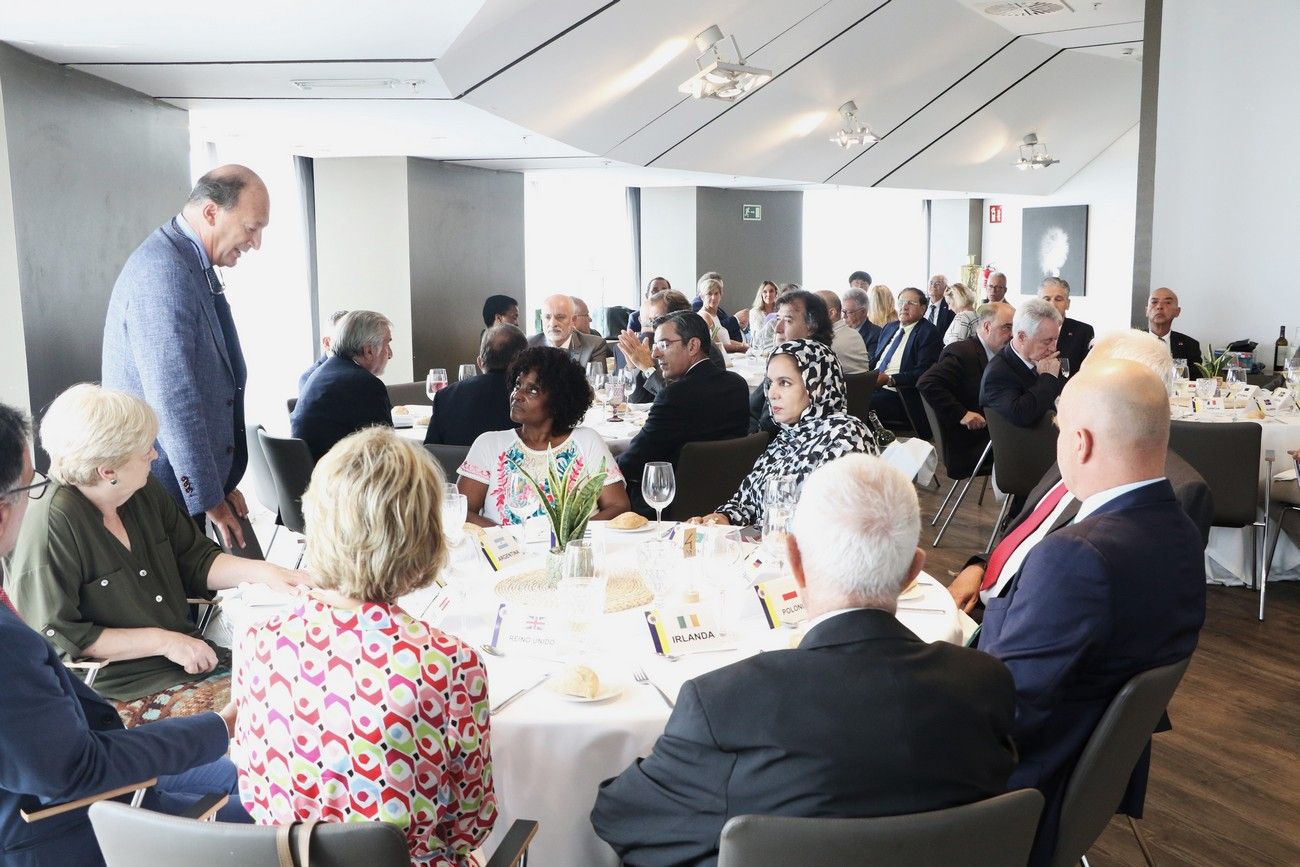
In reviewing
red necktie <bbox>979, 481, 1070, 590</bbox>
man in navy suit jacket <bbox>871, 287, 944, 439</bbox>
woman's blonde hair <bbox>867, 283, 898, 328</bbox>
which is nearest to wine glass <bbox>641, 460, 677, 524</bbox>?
red necktie <bbox>979, 481, 1070, 590</bbox>

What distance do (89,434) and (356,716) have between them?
136cm

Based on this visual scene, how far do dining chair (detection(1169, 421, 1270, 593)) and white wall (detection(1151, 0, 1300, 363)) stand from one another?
352 cm

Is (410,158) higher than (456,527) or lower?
higher

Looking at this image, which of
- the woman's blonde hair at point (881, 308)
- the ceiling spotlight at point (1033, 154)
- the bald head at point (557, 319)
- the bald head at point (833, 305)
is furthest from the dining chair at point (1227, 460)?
the ceiling spotlight at point (1033, 154)

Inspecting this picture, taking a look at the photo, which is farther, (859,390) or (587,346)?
(587,346)

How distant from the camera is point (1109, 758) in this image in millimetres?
1988

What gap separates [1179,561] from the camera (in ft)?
7.10

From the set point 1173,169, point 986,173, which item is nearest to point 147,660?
point 1173,169

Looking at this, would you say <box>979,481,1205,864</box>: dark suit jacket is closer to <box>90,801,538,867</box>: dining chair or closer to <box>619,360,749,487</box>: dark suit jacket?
<box>90,801,538,867</box>: dining chair

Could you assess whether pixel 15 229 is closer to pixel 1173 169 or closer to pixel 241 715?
pixel 241 715

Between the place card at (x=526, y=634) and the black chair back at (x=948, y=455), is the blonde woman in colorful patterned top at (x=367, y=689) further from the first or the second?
the black chair back at (x=948, y=455)

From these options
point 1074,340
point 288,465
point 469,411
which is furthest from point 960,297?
point 288,465

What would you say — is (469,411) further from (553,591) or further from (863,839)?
(863,839)

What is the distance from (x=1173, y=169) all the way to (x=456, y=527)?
7.23m
